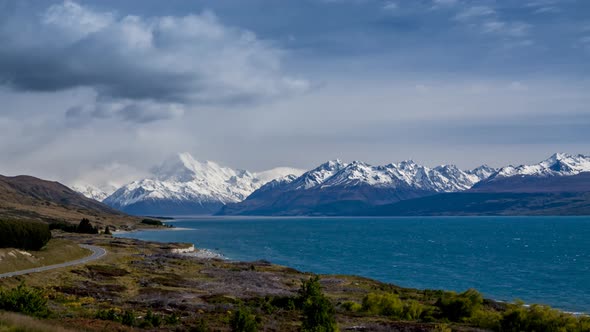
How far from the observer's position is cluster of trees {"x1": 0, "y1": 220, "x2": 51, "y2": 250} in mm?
66250

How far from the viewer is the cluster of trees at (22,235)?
66.2 meters

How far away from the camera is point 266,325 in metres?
36.3

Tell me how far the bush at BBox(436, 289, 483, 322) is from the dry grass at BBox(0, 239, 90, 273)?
4376 centimetres

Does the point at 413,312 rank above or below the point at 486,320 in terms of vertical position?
above

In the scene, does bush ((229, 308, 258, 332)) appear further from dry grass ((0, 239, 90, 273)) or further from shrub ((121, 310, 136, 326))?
dry grass ((0, 239, 90, 273))

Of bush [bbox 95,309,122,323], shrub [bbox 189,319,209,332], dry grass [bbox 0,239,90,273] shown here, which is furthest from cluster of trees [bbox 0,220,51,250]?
shrub [bbox 189,319,209,332]

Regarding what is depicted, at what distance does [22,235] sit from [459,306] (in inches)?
2062

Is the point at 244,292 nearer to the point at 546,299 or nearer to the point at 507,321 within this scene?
the point at 507,321

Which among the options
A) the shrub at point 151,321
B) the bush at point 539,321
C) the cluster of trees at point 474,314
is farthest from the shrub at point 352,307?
the shrub at point 151,321

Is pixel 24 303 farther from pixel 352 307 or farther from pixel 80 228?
pixel 80 228

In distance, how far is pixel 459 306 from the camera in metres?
45.9

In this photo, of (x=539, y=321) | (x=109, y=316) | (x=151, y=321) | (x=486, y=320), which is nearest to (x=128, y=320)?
(x=151, y=321)

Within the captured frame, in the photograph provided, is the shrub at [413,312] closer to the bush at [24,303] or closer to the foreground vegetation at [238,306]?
the foreground vegetation at [238,306]

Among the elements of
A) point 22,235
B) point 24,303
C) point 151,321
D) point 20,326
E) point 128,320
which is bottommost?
point 151,321
